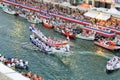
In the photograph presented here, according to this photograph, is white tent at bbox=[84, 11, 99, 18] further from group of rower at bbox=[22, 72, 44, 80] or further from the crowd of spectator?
group of rower at bbox=[22, 72, 44, 80]

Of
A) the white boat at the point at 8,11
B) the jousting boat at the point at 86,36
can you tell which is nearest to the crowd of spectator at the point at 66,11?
the white boat at the point at 8,11

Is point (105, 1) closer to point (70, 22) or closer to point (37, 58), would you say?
point (70, 22)

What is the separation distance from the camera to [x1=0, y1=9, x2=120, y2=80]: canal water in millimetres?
66275

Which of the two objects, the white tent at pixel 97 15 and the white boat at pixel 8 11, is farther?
the white boat at pixel 8 11

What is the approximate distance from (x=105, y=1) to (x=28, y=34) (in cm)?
2049

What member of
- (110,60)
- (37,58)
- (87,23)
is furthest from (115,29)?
(37,58)

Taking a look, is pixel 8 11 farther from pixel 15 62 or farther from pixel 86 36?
pixel 15 62

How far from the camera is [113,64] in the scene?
227 ft

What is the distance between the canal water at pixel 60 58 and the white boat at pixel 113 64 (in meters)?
0.88

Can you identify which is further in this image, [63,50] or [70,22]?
[70,22]

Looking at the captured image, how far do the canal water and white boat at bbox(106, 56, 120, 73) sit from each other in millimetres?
882

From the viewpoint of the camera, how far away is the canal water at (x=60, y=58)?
66275mm

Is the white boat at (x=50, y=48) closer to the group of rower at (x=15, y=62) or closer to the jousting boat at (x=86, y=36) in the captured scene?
the group of rower at (x=15, y=62)

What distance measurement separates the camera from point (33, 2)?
10275 cm
